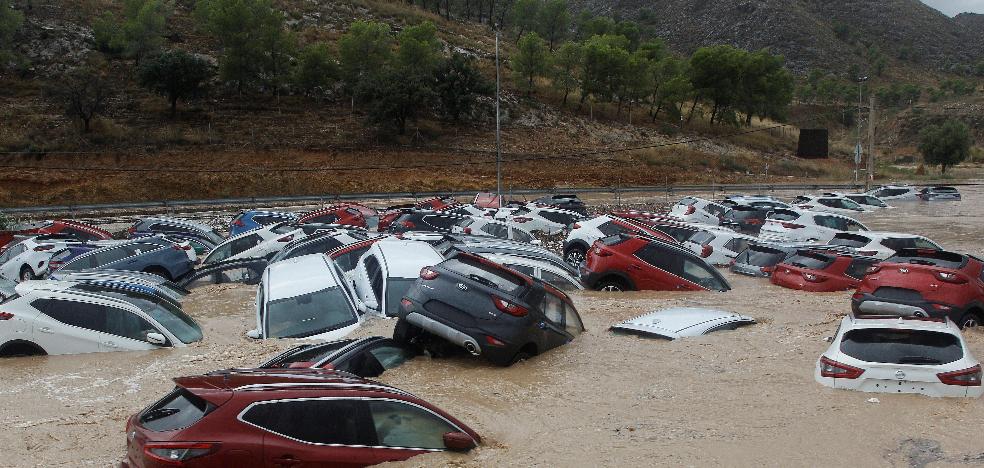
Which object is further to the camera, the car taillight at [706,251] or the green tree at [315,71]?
the green tree at [315,71]

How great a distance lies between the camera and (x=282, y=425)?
568 cm

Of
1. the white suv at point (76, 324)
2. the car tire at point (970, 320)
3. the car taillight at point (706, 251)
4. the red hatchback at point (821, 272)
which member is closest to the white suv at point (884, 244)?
the red hatchback at point (821, 272)

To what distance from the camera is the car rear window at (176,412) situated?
5.56 m

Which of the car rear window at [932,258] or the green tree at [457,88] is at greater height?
the green tree at [457,88]

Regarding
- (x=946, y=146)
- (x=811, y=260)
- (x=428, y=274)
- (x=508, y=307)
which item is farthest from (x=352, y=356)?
(x=946, y=146)

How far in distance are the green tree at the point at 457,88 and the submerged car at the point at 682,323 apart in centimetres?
5459

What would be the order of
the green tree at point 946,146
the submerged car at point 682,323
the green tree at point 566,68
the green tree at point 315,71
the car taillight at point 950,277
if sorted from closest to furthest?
the submerged car at point 682,323, the car taillight at point 950,277, the green tree at point 315,71, the green tree at point 946,146, the green tree at point 566,68

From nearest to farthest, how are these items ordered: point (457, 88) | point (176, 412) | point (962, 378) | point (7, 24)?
point (176, 412) → point (962, 378) → point (7, 24) → point (457, 88)

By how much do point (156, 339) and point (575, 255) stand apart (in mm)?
11161

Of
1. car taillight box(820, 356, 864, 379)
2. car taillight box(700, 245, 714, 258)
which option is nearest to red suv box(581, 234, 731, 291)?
car taillight box(700, 245, 714, 258)

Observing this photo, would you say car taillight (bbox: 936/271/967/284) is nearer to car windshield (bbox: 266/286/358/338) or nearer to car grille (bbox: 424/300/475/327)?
car grille (bbox: 424/300/475/327)

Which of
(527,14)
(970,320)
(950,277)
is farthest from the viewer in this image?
(527,14)

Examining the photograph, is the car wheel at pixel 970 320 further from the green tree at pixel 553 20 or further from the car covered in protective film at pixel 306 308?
the green tree at pixel 553 20

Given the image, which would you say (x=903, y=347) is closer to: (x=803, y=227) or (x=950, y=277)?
(x=950, y=277)
